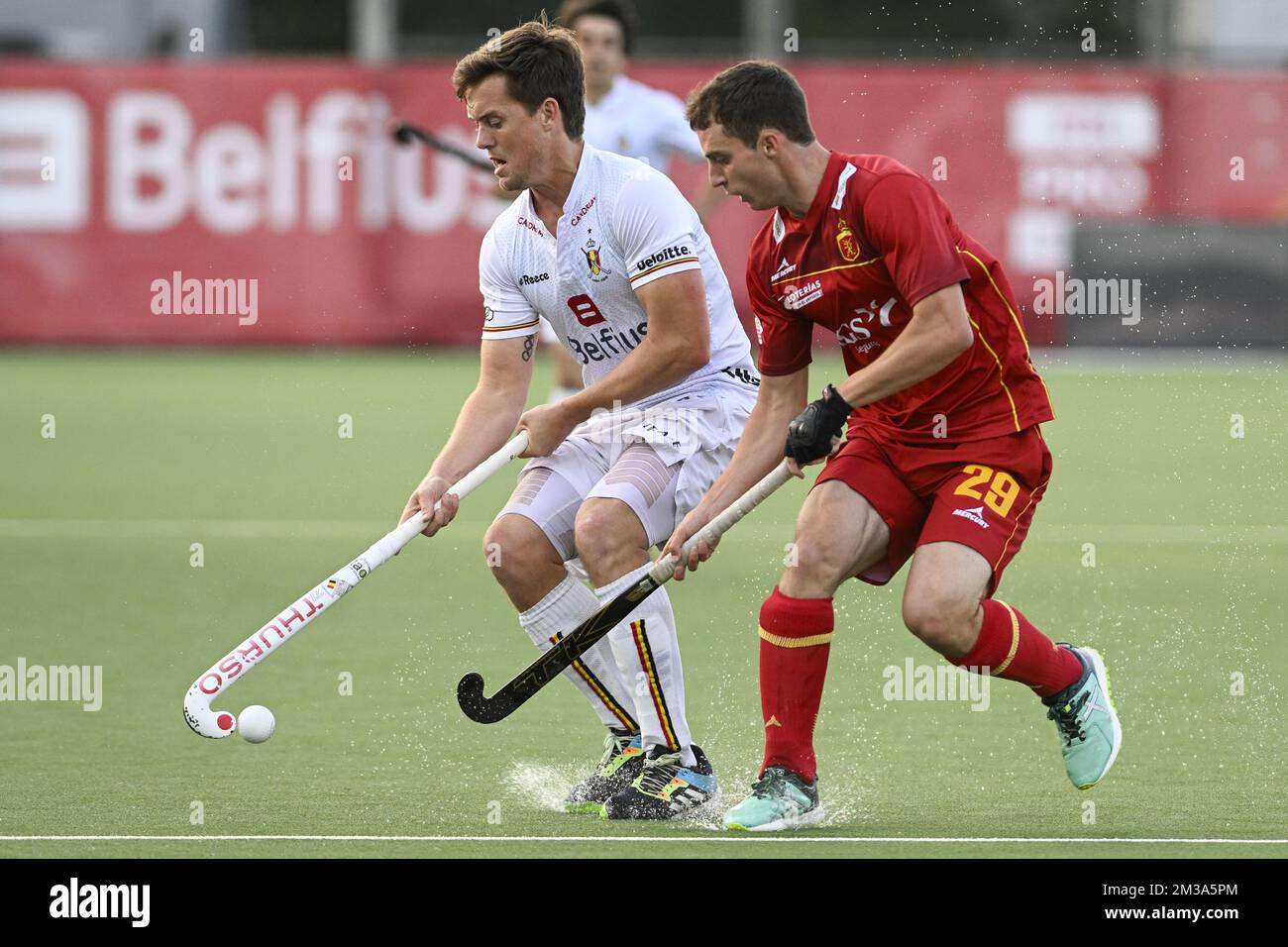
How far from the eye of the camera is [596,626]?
4973 millimetres

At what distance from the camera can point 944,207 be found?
189 inches

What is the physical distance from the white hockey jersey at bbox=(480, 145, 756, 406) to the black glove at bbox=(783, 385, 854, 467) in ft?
1.85

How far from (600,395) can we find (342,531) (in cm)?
458

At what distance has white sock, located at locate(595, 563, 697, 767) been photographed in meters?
5.02

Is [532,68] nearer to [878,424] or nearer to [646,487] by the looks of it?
[646,487]

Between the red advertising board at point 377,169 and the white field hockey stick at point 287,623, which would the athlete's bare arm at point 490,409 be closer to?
the white field hockey stick at point 287,623

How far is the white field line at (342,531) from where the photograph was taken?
30.7ft

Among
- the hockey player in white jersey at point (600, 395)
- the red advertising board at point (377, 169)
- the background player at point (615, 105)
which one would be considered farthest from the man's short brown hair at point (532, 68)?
the red advertising board at point (377, 169)

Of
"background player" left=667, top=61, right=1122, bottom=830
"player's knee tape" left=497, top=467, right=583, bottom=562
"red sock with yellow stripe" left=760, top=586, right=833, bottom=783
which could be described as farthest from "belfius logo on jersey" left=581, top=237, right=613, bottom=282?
"red sock with yellow stripe" left=760, top=586, right=833, bottom=783

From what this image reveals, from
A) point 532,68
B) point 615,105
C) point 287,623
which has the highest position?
point 615,105

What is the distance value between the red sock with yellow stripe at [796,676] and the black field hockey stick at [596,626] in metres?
0.23

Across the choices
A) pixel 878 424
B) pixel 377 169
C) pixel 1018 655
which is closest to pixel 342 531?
pixel 878 424

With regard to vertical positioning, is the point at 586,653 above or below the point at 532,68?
below

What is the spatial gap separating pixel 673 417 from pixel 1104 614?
2736 mm
